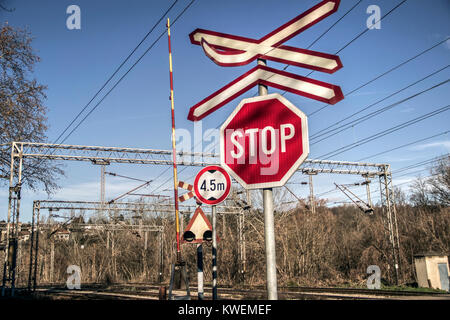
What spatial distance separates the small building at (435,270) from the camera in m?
19.4

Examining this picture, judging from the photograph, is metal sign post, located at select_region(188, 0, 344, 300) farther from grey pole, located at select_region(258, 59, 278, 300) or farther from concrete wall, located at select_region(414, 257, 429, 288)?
concrete wall, located at select_region(414, 257, 429, 288)

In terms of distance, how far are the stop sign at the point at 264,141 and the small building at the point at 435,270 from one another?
67.0 feet

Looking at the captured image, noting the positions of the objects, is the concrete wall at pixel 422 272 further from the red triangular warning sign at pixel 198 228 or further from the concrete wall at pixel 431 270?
the red triangular warning sign at pixel 198 228

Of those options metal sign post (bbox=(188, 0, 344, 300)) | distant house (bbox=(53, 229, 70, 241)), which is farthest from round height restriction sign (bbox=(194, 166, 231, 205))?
distant house (bbox=(53, 229, 70, 241))

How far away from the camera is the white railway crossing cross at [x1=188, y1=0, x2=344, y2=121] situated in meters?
2.17

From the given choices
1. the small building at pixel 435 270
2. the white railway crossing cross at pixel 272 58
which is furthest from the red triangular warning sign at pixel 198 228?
the small building at pixel 435 270

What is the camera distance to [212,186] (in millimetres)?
4684

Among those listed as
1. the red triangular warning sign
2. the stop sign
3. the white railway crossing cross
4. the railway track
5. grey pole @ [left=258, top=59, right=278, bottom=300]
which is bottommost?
the railway track

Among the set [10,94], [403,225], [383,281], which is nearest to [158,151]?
[10,94]

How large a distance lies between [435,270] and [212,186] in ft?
62.7

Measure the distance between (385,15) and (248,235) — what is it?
1154 inches

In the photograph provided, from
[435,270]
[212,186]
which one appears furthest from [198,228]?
[435,270]

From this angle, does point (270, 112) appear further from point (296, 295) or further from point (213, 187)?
point (296, 295)

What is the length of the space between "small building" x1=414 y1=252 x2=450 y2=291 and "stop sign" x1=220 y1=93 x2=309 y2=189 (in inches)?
805
